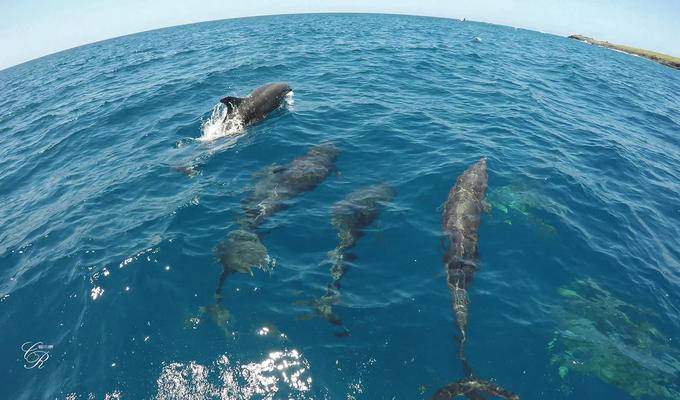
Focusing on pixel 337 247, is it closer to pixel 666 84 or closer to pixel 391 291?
pixel 391 291

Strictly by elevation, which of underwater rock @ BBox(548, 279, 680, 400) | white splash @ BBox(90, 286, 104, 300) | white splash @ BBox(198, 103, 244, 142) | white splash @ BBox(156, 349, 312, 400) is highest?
white splash @ BBox(198, 103, 244, 142)

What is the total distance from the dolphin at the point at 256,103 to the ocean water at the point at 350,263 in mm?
709

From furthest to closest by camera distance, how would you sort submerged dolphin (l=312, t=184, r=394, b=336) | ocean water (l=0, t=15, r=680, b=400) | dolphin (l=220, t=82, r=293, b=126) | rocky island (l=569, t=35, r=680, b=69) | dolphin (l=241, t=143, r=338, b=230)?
rocky island (l=569, t=35, r=680, b=69) → dolphin (l=220, t=82, r=293, b=126) → dolphin (l=241, t=143, r=338, b=230) → submerged dolphin (l=312, t=184, r=394, b=336) → ocean water (l=0, t=15, r=680, b=400)

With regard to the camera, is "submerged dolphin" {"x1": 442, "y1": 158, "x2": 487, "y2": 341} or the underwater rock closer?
the underwater rock

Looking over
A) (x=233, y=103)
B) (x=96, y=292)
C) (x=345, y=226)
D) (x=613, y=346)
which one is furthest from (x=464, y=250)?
(x=233, y=103)

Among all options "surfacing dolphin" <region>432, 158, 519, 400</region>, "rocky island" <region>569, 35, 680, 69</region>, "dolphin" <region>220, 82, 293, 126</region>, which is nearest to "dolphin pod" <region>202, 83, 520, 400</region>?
"surfacing dolphin" <region>432, 158, 519, 400</region>

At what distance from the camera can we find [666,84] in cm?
4731

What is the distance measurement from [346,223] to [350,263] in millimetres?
1750

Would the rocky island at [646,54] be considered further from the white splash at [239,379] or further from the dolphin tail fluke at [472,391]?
the white splash at [239,379]

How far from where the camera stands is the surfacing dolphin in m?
7.99

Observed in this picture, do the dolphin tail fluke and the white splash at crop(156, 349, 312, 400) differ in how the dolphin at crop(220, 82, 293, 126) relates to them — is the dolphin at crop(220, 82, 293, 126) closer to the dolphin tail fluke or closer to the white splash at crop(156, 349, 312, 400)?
the white splash at crop(156, 349, 312, 400)

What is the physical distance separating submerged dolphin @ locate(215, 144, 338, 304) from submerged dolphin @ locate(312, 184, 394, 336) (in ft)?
6.23

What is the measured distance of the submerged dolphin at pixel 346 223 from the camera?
9797mm

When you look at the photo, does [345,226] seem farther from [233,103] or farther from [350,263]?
[233,103]
